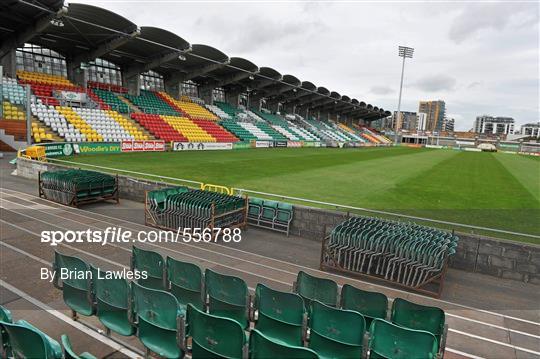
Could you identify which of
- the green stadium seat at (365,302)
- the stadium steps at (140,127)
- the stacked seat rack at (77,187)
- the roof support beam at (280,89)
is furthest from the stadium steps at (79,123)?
the roof support beam at (280,89)

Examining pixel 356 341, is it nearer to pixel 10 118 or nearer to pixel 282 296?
pixel 282 296

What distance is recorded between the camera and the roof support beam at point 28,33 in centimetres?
2844

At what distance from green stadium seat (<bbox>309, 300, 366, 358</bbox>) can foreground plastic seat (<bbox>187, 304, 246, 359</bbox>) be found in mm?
942

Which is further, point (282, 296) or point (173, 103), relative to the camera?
point (173, 103)

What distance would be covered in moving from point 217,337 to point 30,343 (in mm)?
1745

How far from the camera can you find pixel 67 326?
5.12 m

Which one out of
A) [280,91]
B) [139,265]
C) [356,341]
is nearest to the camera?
[356,341]

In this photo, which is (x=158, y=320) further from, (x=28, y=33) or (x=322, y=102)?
(x=322, y=102)

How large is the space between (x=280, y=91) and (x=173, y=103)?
75.2 feet

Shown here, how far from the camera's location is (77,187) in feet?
40.6

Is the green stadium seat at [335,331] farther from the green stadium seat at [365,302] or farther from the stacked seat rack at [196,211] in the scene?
the stacked seat rack at [196,211]

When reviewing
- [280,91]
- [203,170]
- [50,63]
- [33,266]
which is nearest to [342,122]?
[280,91]

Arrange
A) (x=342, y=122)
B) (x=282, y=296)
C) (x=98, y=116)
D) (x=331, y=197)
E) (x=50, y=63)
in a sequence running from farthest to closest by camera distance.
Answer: (x=342, y=122) → (x=50, y=63) → (x=98, y=116) → (x=331, y=197) → (x=282, y=296)

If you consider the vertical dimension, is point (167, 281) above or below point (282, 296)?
below
